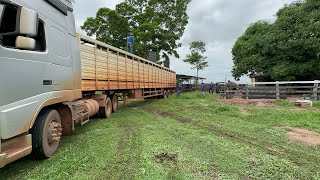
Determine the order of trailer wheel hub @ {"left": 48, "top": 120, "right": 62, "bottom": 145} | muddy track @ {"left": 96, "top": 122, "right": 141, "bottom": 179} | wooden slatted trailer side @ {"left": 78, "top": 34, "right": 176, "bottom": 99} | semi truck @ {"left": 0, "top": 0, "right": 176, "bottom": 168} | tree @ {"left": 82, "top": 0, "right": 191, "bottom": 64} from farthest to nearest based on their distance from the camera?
tree @ {"left": 82, "top": 0, "right": 191, "bottom": 64}, wooden slatted trailer side @ {"left": 78, "top": 34, "right": 176, "bottom": 99}, trailer wheel hub @ {"left": 48, "top": 120, "right": 62, "bottom": 145}, muddy track @ {"left": 96, "top": 122, "right": 141, "bottom": 179}, semi truck @ {"left": 0, "top": 0, "right": 176, "bottom": 168}

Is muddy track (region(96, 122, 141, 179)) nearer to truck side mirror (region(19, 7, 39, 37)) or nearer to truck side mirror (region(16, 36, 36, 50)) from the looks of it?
truck side mirror (region(16, 36, 36, 50))

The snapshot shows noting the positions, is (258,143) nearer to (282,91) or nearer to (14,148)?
(14,148)

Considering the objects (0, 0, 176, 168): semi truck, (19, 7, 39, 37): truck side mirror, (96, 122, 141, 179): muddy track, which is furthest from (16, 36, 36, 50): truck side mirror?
(96, 122, 141, 179): muddy track

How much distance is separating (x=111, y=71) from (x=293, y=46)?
17026mm

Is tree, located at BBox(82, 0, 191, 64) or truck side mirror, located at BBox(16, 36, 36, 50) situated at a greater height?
tree, located at BBox(82, 0, 191, 64)

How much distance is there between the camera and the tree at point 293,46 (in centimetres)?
2167

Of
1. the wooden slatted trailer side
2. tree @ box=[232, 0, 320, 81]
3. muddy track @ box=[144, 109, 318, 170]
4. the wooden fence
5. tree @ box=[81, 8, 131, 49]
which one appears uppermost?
tree @ box=[81, 8, 131, 49]

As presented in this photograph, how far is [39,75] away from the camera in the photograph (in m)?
4.82

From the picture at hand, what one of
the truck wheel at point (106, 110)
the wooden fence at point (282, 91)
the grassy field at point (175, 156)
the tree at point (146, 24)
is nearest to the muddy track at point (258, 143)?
the grassy field at point (175, 156)

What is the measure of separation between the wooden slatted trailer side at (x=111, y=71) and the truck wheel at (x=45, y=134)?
2570mm

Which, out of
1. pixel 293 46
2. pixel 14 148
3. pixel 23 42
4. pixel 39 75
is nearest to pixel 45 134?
pixel 14 148

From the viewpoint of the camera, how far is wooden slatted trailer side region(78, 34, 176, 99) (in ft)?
27.4

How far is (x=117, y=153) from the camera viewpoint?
5574mm

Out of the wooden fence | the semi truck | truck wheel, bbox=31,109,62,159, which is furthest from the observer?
the wooden fence
